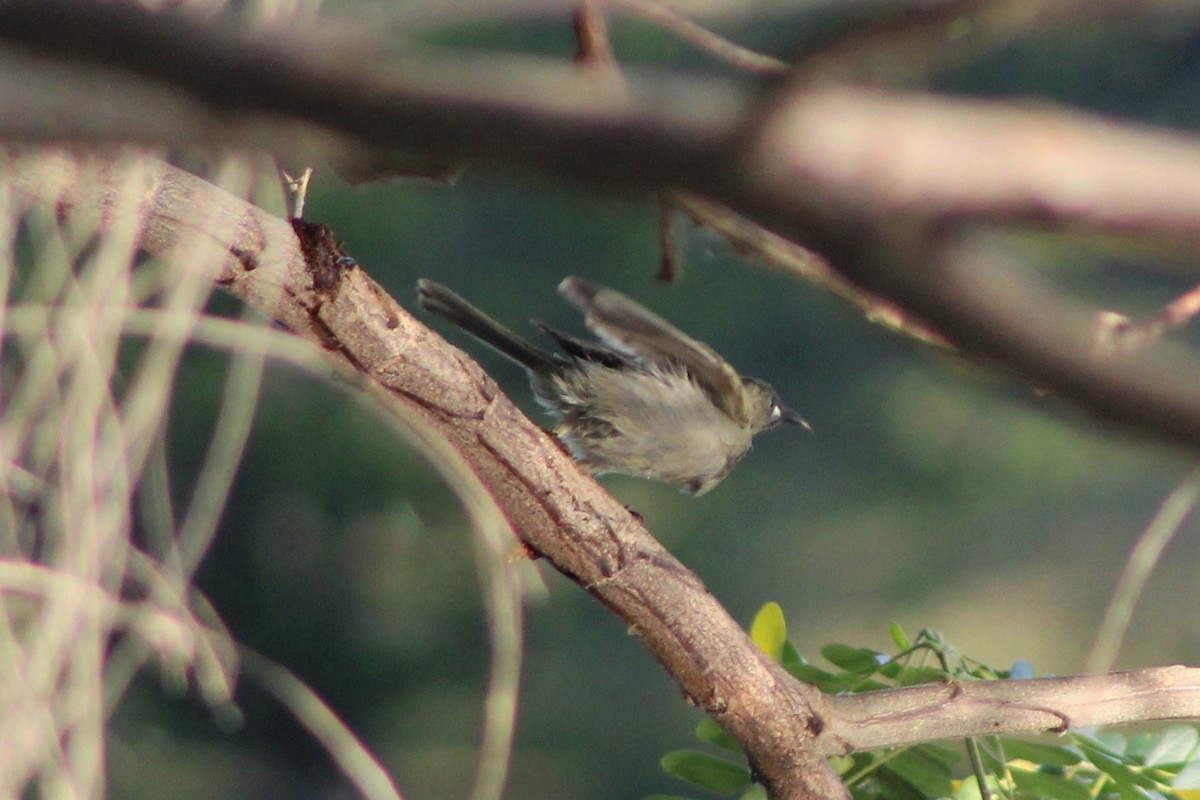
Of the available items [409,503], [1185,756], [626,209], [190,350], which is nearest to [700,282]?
[409,503]

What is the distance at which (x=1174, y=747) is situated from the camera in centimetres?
137

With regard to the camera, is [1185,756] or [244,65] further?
[1185,756]

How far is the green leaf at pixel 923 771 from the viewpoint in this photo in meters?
1.34

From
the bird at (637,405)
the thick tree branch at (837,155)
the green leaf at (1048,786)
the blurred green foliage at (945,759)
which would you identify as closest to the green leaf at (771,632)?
the blurred green foliage at (945,759)

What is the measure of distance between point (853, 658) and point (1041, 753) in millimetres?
233

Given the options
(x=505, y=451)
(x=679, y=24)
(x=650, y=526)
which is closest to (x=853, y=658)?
(x=505, y=451)

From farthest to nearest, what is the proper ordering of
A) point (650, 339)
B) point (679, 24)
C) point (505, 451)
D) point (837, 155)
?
1. point (650, 339)
2. point (505, 451)
3. point (679, 24)
4. point (837, 155)

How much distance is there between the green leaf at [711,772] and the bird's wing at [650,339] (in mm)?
545

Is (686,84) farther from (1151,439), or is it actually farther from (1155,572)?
(1155,572)

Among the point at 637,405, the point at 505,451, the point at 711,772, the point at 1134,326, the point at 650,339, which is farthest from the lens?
the point at 637,405

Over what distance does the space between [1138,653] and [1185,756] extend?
2.72 meters

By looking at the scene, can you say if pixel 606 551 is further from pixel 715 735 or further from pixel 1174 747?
pixel 1174 747

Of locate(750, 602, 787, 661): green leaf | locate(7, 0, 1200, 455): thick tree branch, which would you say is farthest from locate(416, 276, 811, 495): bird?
locate(7, 0, 1200, 455): thick tree branch

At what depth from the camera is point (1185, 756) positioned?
1356mm
